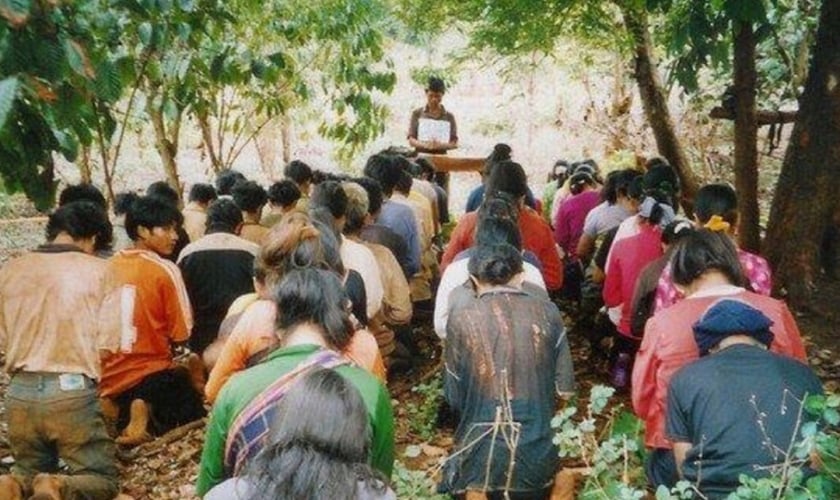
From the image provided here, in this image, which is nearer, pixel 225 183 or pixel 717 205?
pixel 717 205

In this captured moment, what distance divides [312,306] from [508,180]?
11.1 feet

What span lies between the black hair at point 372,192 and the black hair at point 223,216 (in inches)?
35.6

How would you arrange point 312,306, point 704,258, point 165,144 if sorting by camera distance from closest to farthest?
point 312,306
point 704,258
point 165,144

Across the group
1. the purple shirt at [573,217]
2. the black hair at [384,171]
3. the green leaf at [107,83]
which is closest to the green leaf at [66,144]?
the green leaf at [107,83]

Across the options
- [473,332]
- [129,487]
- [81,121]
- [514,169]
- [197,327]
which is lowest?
[129,487]

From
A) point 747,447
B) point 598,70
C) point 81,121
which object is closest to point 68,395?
point 81,121

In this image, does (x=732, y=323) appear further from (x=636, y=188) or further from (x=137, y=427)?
(x=137, y=427)

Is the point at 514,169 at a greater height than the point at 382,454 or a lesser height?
greater

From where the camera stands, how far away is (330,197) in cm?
503

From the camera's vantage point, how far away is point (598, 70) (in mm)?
15680

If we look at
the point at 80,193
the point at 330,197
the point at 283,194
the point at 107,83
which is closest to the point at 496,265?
the point at 330,197

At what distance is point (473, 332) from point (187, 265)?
8.25 ft

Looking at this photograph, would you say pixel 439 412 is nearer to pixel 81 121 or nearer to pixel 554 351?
pixel 554 351

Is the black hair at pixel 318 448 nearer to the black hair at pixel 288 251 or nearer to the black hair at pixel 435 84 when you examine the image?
the black hair at pixel 288 251
